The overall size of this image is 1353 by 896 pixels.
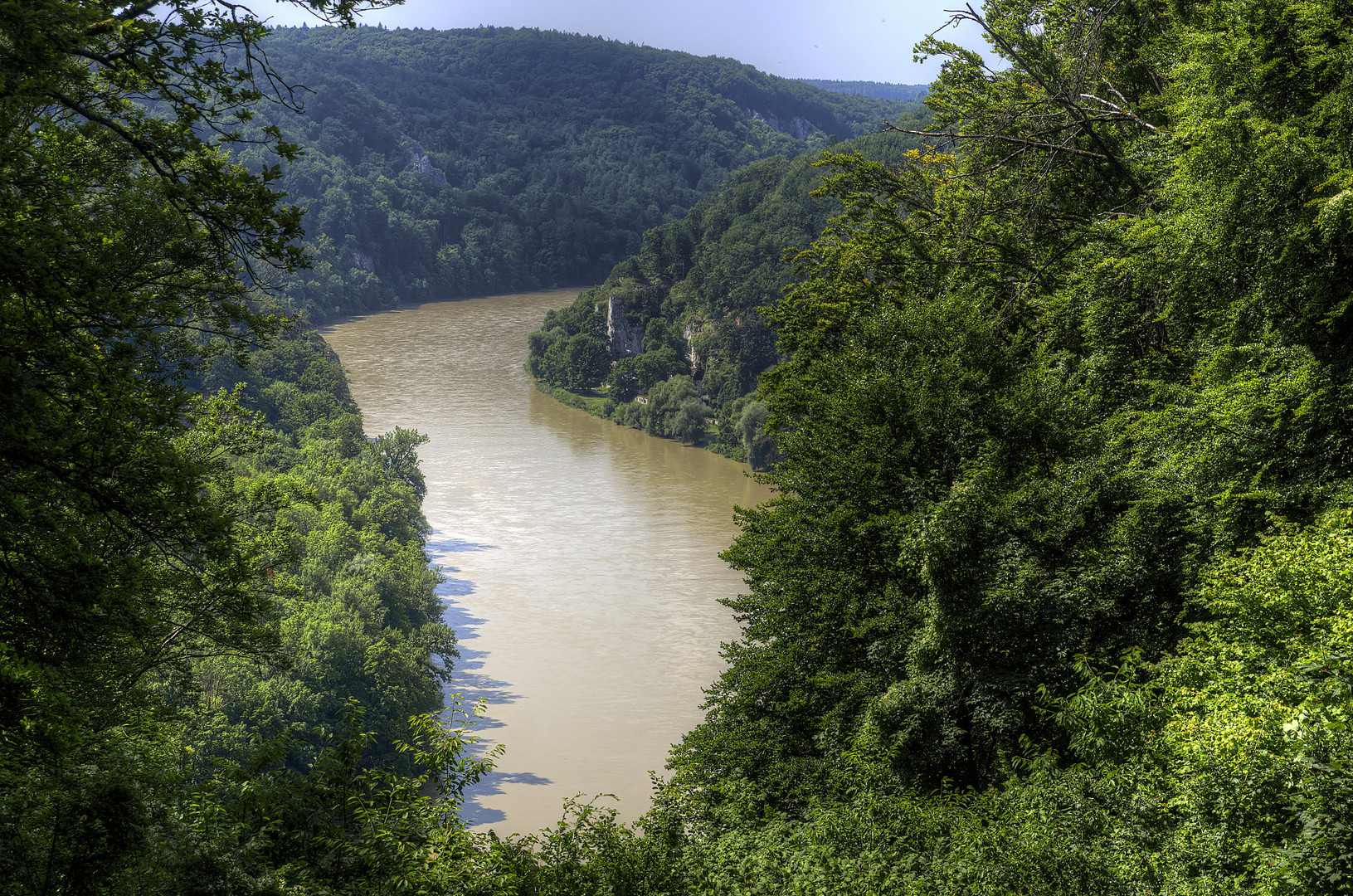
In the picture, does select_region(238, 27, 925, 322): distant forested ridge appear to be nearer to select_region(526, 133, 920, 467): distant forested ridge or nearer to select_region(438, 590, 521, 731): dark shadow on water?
select_region(526, 133, 920, 467): distant forested ridge

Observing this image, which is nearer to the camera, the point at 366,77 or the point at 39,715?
the point at 39,715

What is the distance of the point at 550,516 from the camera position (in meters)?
51.7

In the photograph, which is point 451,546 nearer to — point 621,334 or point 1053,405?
point 1053,405

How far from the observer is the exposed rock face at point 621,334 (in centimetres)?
8894

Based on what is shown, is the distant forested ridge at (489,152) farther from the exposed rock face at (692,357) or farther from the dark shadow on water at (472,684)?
the dark shadow on water at (472,684)

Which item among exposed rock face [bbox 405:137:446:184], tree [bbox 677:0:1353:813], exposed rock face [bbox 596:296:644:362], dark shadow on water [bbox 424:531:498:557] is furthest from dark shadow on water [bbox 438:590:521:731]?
exposed rock face [bbox 405:137:446:184]

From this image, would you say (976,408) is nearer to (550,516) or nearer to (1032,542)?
(1032,542)

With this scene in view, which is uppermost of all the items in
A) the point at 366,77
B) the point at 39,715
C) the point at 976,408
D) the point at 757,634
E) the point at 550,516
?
the point at 366,77

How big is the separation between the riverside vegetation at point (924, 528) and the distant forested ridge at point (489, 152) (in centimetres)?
9652

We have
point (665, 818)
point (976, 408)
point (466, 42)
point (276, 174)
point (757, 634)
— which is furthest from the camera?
point (466, 42)

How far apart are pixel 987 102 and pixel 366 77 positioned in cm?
16817

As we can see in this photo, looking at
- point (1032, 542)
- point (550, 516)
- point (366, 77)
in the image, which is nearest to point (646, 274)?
point (550, 516)

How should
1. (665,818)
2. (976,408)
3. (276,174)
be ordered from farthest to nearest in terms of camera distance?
(976,408)
(665,818)
(276,174)

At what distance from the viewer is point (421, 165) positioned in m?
152
